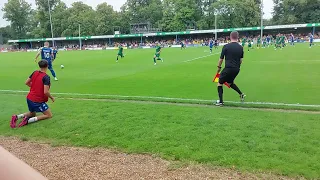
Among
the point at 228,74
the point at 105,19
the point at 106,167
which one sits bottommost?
the point at 106,167

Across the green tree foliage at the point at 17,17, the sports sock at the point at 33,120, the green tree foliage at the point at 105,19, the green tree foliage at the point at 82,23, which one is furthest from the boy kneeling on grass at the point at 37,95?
the green tree foliage at the point at 17,17

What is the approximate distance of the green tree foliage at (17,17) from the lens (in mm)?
121125

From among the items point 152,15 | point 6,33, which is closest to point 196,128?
point 152,15

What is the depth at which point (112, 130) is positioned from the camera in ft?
21.3

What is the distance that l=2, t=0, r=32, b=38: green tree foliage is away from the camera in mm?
121125

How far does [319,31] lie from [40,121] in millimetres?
75247

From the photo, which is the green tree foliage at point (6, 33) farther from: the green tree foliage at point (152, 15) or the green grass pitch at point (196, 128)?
the green grass pitch at point (196, 128)

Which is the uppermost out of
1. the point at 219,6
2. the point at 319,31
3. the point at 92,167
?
the point at 219,6

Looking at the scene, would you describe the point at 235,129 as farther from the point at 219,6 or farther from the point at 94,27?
the point at 94,27

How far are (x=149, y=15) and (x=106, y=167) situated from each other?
106 m

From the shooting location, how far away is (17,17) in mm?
122062

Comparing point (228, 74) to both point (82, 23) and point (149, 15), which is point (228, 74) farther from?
point (149, 15)

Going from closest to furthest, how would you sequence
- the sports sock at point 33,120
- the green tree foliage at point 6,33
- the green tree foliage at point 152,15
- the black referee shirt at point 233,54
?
1. the sports sock at point 33,120
2. the black referee shirt at point 233,54
3. the green tree foliage at point 152,15
4. the green tree foliage at point 6,33

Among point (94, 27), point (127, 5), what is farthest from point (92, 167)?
point (127, 5)
